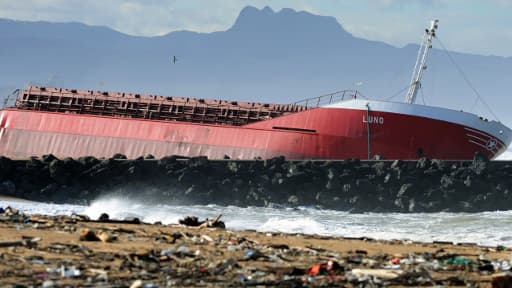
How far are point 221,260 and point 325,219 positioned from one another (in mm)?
16101

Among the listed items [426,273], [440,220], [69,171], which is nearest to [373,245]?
[426,273]

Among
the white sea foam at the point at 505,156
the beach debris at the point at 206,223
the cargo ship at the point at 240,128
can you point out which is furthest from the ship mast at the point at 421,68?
the white sea foam at the point at 505,156

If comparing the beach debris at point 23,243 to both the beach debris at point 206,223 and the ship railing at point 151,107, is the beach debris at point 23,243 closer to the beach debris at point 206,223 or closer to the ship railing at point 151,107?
the beach debris at point 206,223

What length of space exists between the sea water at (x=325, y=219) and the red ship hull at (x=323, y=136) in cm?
337

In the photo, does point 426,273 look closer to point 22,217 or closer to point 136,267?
point 136,267

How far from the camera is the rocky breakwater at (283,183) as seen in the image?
3294 centimetres

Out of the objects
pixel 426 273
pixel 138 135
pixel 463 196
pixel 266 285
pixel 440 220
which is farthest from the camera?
pixel 138 135

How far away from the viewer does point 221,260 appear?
13.2 metres

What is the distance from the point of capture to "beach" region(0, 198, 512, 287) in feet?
38.2

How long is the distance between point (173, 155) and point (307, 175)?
4.94 metres

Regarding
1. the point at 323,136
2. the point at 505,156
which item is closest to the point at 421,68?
the point at 323,136

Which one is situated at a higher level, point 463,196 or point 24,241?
point 463,196

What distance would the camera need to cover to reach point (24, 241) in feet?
A: 46.4

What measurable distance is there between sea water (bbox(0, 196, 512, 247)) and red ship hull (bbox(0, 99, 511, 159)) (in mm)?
3375
